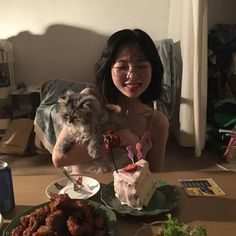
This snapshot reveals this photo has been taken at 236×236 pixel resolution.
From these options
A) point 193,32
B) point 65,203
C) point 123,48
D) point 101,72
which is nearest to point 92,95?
point 101,72

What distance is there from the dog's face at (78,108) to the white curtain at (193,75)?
146 centimetres

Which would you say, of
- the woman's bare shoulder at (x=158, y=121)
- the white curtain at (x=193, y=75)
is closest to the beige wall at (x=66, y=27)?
the white curtain at (x=193, y=75)

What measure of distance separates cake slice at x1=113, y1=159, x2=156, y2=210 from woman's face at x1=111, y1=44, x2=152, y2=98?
409mm

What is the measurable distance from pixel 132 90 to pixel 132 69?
80 millimetres

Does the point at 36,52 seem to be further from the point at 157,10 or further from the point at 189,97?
the point at 189,97

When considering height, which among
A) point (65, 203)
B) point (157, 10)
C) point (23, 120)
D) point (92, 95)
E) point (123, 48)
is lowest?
point (23, 120)

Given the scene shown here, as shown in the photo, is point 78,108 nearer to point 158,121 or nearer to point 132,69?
point 132,69

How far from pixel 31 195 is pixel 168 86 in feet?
6.88

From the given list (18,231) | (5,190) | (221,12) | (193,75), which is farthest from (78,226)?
(221,12)

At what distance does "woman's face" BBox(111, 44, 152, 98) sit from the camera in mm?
1214

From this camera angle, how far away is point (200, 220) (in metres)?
0.86

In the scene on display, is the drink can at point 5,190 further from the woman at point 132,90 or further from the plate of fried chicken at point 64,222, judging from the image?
the woman at point 132,90

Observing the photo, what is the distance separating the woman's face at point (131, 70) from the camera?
1214 mm

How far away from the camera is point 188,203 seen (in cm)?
95
